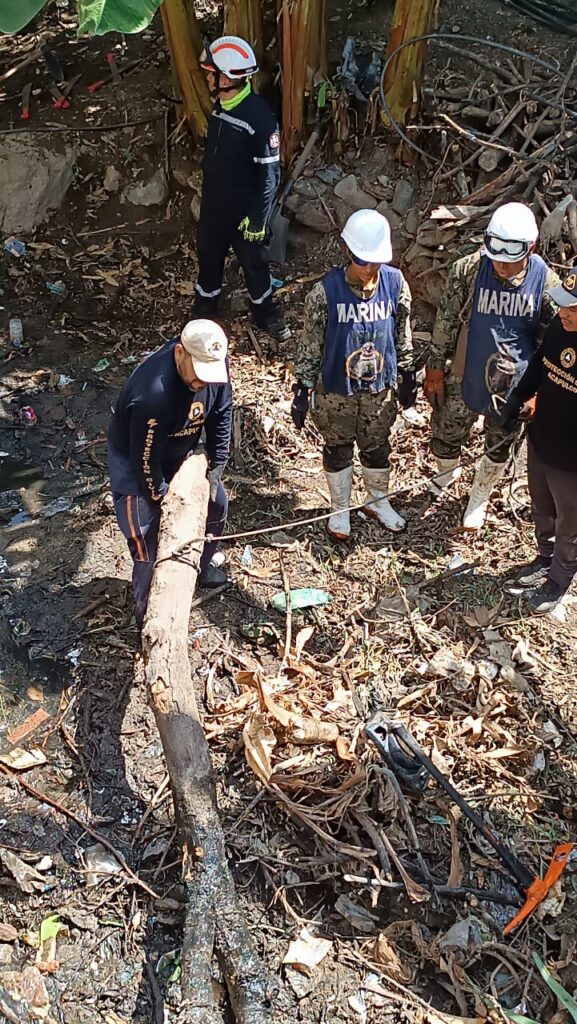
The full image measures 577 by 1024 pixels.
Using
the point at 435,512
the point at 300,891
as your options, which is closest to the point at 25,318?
the point at 435,512

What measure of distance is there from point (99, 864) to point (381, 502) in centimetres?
265

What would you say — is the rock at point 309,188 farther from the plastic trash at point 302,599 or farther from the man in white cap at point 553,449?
the plastic trash at point 302,599

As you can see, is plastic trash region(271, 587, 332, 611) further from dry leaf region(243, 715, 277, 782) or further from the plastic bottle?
the plastic bottle

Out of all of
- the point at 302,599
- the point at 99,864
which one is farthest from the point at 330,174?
the point at 99,864

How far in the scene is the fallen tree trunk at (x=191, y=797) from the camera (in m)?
3.16

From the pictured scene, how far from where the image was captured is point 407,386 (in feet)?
15.7

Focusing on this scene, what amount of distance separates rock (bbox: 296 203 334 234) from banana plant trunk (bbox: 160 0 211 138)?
119 centimetres

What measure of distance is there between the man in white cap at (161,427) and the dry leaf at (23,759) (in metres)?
0.83

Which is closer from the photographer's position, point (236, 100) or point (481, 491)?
point (481, 491)

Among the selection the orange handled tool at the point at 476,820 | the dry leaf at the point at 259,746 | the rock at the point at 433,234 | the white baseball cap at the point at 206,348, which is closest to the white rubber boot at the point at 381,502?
the orange handled tool at the point at 476,820

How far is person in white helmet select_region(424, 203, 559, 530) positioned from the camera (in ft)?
13.5

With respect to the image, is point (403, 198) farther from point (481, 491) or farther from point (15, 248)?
point (15, 248)

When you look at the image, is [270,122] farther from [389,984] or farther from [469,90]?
[389,984]

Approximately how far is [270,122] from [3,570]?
3444 mm
